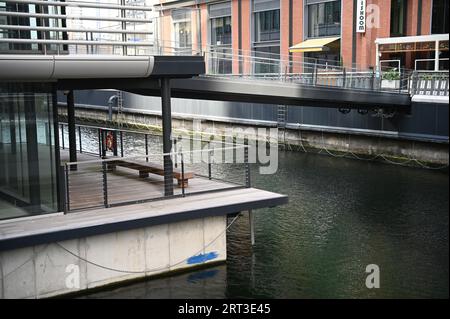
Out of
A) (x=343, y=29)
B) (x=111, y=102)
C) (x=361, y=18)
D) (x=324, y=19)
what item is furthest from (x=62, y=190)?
(x=111, y=102)

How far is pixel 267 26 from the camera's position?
1779 inches

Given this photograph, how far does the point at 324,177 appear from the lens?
2388 cm

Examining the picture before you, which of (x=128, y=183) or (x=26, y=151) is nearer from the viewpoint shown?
(x=26, y=151)

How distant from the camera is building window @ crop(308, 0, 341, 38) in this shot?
129 ft

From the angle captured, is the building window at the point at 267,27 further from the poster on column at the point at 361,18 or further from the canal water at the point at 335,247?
the canal water at the point at 335,247

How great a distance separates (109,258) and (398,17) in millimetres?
29375

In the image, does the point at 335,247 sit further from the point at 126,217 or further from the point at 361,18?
the point at 361,18

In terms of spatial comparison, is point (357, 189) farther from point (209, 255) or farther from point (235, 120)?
point (235, 120)

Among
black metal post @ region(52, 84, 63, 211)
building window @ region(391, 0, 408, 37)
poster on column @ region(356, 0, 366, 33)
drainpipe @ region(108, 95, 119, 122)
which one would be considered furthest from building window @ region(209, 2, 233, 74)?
black metal post @ region(52, 84, 63, 211)

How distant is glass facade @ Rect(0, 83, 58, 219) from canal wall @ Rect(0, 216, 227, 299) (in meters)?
1.48

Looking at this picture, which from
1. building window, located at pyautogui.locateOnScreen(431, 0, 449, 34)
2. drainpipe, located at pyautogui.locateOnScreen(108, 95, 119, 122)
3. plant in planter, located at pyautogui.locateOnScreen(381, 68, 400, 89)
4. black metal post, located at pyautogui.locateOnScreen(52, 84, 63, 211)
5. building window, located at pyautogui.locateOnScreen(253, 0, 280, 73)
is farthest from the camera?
drainpipe, located at pyautogui.locateOnScreen(108, 95, 119, 122)

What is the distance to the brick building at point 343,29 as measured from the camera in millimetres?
34531

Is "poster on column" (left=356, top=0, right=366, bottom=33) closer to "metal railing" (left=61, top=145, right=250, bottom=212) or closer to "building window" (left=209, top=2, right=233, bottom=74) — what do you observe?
"building window" (left=209, top=2, right=233, bottom=74)

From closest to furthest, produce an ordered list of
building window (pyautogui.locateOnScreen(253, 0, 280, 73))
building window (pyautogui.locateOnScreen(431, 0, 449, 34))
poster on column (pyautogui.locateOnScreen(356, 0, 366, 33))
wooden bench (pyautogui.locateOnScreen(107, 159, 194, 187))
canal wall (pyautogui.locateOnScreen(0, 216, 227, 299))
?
1. canal wall (pyautogui.locateOnScreen(0, 216, 227, 299))
2. wooden bench (pyautogui.locateOnScreen(107, 159, 194, 187))
3. building window (pyautogui.locateOnScreen(431, 0, 449, 34))
4. poster on column (pyautogui.locateOnScreen(356, 0, 366, 33))
5. building window (pyautogui.locateOnScreen(253, 0, 280, 73))
